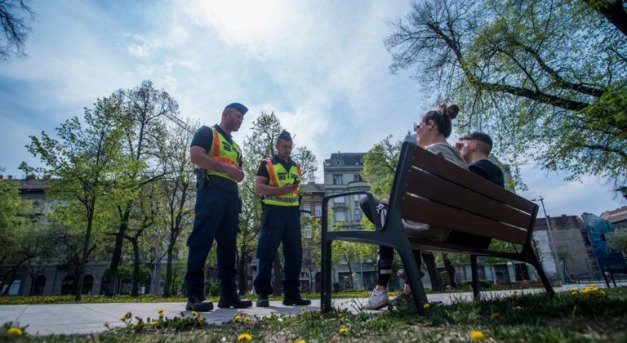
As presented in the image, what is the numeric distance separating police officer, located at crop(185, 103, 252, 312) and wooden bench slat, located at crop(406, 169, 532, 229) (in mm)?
2333

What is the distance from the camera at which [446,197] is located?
2623mm

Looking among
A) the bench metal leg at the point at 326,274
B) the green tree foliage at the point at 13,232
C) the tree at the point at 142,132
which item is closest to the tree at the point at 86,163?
the tree at the point at 142,132

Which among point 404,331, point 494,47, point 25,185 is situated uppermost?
point 25,185

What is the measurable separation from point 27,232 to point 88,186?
24749 mm

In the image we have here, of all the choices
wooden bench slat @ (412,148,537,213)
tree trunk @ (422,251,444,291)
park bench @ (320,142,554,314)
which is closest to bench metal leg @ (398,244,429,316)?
park bench @ (320,142,554,314)

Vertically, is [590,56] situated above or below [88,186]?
above

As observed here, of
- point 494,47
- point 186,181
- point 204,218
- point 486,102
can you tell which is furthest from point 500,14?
point 186,181

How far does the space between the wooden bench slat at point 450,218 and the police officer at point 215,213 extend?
231 cm

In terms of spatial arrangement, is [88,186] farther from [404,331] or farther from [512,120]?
[512,120]

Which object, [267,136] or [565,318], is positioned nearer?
[565,318]

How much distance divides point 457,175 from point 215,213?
105 inches

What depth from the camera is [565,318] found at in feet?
5.43

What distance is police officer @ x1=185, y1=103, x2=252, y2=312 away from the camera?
376cm

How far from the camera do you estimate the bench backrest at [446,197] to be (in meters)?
2.35
